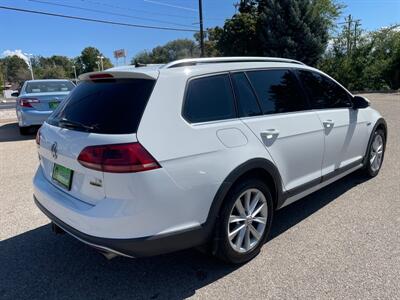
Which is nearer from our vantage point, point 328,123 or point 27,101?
point 328,123

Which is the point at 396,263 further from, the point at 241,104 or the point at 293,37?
the point at 293,37

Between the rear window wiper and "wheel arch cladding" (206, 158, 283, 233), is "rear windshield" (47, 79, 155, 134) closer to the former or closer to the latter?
the rear window wiper

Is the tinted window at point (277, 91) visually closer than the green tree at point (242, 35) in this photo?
Yes

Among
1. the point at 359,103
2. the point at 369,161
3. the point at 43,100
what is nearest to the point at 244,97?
the point at 359,103

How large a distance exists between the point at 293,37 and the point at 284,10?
205cm

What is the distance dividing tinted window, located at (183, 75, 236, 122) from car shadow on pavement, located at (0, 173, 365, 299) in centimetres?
131

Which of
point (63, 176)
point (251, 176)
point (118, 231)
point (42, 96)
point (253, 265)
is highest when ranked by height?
point (42, 96)

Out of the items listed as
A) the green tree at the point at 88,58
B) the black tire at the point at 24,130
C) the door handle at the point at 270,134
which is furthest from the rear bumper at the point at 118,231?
the green tree at the point at 88,58

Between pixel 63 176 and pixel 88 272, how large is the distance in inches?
34.7

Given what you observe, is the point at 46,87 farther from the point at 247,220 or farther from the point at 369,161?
the point at 247,220

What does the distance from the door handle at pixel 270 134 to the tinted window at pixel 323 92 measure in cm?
90

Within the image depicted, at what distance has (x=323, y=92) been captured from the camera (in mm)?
4148

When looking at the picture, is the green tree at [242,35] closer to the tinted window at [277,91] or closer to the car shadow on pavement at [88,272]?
the tinted window at [277,91]

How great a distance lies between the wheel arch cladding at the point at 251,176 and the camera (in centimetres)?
273
